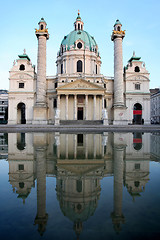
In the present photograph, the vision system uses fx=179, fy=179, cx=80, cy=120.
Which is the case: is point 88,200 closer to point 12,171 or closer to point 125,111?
point 12,171

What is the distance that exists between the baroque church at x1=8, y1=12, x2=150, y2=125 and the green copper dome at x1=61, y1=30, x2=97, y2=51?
1.70 feet

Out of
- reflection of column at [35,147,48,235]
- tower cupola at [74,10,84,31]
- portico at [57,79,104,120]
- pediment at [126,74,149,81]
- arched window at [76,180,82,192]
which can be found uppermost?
tower cupola at [74,10,84,31]

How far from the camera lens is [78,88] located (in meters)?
47.9

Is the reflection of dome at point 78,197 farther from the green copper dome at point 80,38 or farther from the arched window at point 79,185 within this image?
the green copper dome at point 80,38

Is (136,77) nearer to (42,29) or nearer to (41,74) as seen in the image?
(41,74)

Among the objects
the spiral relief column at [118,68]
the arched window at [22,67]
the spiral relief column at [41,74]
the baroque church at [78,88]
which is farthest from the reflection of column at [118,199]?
the arched window at [22,67]

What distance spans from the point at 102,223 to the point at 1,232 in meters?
1.53

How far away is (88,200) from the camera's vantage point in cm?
362

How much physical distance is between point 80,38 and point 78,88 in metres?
20.6

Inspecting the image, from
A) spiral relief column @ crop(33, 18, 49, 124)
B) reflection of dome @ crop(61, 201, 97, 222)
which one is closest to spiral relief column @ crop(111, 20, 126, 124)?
spiral relief column @ crop(33, 18, 49, 124)

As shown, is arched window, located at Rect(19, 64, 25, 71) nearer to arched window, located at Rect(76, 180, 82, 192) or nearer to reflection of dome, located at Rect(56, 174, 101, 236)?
reflection of dome, located at Rect(56, 174, 101, 236)

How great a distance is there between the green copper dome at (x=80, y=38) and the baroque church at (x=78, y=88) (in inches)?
20.4

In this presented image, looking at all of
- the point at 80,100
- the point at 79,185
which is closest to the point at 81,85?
the point at 80,100

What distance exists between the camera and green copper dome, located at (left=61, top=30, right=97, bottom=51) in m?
58.7
